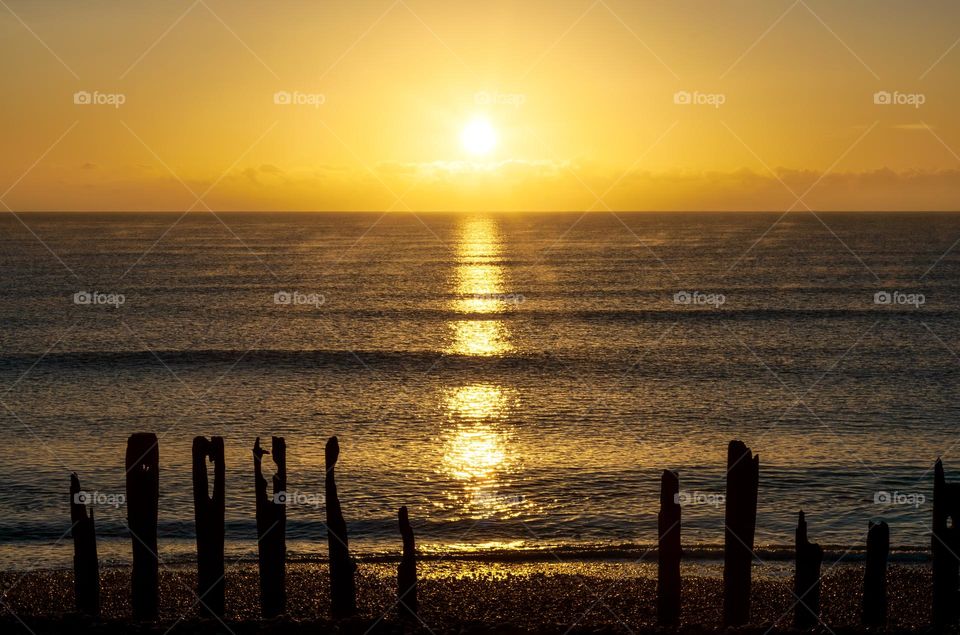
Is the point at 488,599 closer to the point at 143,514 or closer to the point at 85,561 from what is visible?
the point at 143,514

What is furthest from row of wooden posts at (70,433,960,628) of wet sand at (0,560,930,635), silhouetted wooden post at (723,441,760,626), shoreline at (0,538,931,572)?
shoreline at (0,538,931,572)

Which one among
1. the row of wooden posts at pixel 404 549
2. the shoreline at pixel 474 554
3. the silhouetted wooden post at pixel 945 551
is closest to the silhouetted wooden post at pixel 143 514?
Result: the row of wooden posts at pixel 404 549

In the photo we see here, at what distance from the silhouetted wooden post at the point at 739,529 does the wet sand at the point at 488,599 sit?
1.75 ft

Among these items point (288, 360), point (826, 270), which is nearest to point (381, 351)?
point (288, 360)

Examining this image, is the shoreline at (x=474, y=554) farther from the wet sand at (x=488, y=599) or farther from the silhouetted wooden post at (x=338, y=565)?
the silhouetted wooden post at (x=338, y=565)

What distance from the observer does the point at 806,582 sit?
15.9 metres

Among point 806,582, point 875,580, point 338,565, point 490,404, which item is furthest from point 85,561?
point 490,404

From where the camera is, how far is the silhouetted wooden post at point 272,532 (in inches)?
637

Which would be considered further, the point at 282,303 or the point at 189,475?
the point at 282,303

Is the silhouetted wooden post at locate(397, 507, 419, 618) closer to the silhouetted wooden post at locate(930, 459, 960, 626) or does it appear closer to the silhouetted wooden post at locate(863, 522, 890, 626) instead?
the silhouetted wooden post at locate(863, 522, 890, 626)

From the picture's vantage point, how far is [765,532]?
2484cm

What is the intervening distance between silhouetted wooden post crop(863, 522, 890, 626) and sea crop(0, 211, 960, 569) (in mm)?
3257

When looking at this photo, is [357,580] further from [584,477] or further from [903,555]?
[903,555]

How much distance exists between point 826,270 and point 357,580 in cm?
10173
